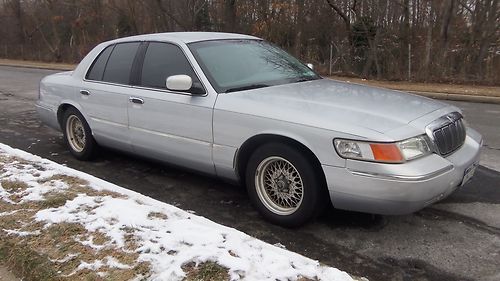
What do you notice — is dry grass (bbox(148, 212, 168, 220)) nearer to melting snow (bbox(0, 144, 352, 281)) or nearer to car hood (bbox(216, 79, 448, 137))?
melting snow (bbox(0, 144, 352, 281))

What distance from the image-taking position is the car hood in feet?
11.6

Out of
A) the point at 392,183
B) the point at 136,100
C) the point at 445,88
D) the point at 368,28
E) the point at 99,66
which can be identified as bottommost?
the point at 445,88

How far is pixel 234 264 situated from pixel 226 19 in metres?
21.8

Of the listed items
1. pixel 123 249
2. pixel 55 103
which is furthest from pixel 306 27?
pixel 123 249

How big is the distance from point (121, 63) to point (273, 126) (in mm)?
2364

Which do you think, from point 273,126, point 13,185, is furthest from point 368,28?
point 13,185

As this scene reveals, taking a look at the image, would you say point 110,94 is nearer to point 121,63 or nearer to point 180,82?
point 121,63

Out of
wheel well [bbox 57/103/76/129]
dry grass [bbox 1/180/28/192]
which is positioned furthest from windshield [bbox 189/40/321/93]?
wheel well [bbox 57/103/76/129]

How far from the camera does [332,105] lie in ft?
12.5

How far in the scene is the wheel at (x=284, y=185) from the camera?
144 inches

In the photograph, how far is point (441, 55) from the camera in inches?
657

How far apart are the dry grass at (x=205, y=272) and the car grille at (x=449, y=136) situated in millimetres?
1895

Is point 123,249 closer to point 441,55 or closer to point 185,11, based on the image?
point 441,55

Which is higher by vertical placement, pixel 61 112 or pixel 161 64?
pixel 161 64
